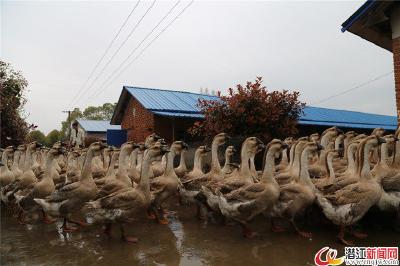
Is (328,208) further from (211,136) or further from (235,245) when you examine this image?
(211,136)

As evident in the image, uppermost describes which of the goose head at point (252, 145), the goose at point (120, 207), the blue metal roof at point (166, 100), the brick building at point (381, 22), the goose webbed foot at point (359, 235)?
the brick building at point (381, 22)

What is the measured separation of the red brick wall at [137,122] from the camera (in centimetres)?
1708

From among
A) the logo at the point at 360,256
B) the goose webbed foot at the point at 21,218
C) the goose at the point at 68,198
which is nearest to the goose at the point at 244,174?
the logo at the point at 360,256

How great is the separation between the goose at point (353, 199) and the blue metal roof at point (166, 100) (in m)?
10.8

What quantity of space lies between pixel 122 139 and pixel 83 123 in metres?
21.4

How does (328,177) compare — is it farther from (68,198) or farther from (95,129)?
(95,129)

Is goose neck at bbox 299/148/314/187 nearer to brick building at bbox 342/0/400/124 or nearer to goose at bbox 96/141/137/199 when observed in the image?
goose at bbox 96/141/137/199

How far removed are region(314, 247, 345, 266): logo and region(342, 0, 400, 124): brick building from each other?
514cm

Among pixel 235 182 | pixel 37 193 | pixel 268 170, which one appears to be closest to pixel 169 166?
Result: pixel 235 182

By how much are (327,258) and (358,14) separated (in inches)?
268

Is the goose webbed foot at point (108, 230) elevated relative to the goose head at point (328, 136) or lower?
lower

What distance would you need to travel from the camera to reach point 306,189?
6.13 metres

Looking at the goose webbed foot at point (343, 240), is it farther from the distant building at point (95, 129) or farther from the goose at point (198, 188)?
the distant building at point (95, 129)

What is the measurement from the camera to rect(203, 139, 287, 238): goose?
19.7 feet
